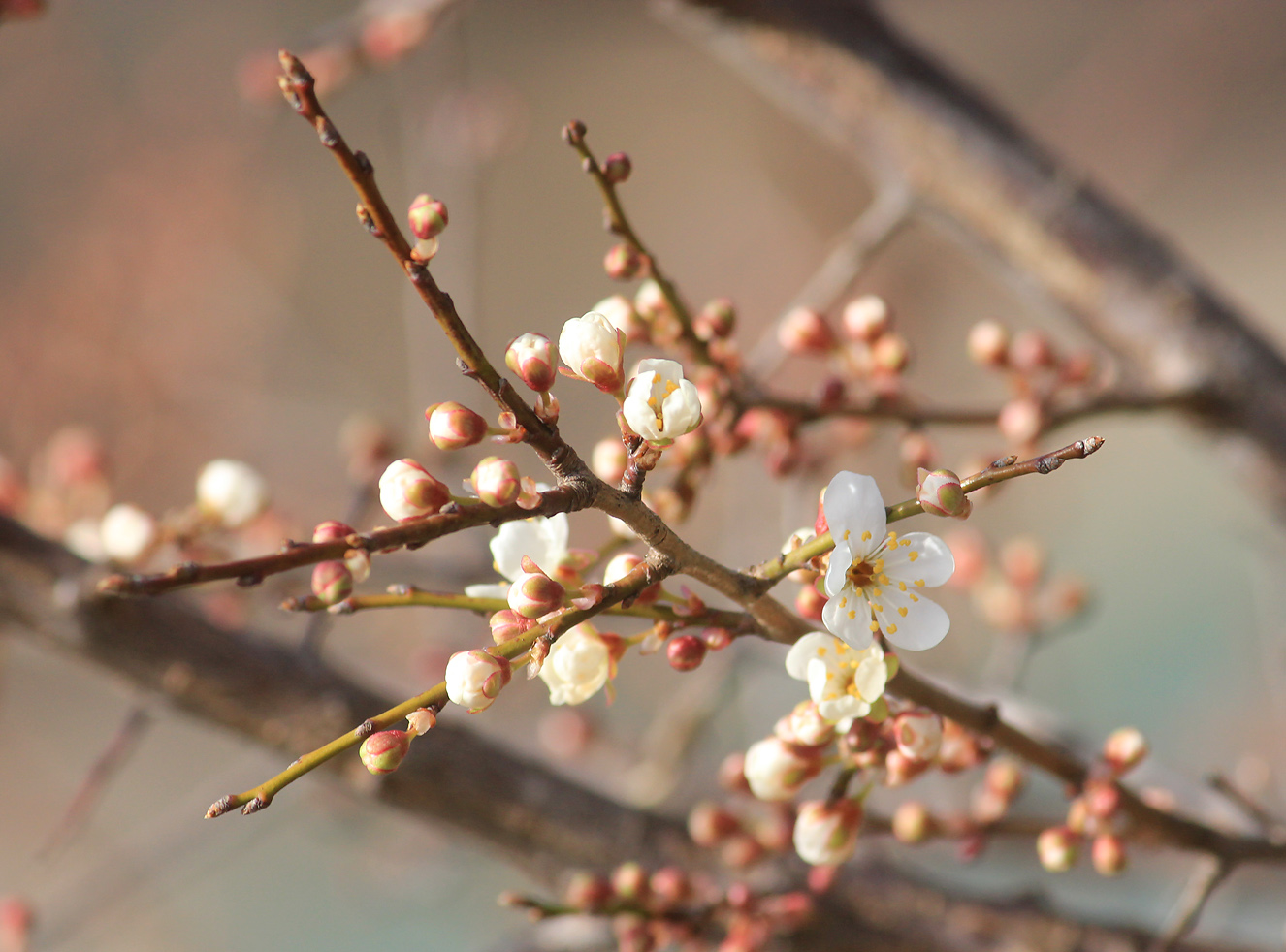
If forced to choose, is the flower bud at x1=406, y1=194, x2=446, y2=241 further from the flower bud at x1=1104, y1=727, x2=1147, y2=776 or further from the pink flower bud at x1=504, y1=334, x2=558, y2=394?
the flower bud at x1=1104, y1=727, x2=1147, y2=776

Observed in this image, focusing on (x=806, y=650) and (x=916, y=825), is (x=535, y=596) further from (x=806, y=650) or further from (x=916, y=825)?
(x=916, y=825)

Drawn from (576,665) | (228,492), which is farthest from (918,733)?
(228,492)

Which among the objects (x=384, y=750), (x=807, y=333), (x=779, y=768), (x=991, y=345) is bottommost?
(x=384, y=750)

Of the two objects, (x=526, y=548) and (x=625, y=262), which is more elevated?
(x=625, y=262)

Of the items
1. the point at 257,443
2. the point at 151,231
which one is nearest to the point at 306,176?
the point at 151,231

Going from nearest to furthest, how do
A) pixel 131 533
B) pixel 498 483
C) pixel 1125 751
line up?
1. pixel 498 483
2. pixel 1125 751
3. pixel 131 533

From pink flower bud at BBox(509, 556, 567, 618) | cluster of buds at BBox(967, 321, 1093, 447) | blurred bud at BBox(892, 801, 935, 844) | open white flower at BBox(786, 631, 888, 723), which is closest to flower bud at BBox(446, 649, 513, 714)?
pink flower bud at BBox(509, 556, 567, 618)

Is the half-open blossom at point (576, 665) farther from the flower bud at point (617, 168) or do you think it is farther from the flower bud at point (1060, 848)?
the flower bud at point (1060, 848)
